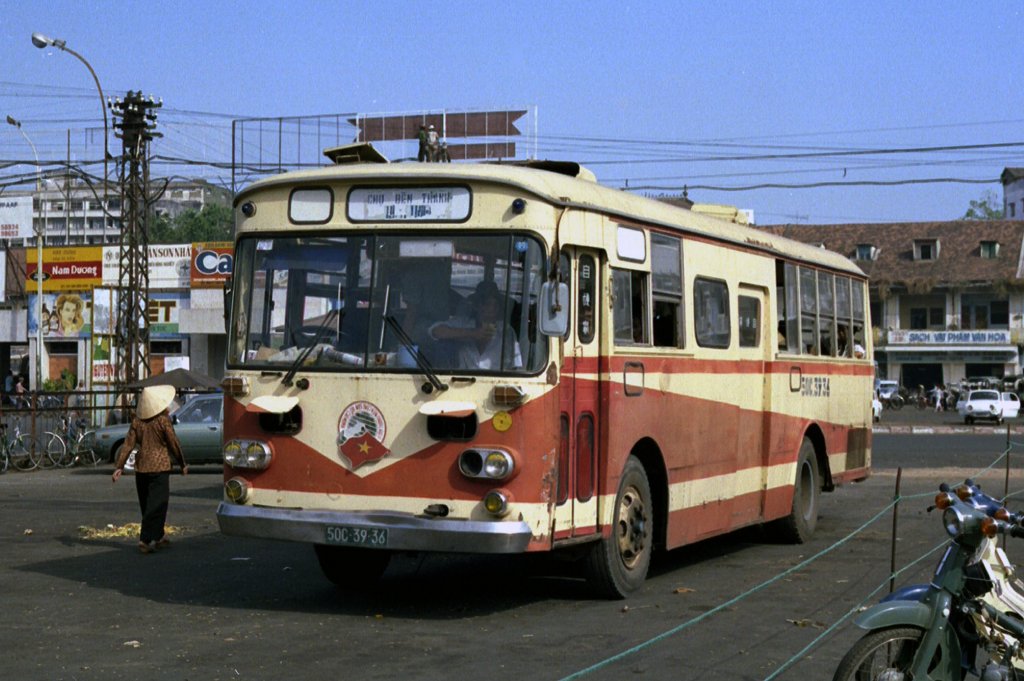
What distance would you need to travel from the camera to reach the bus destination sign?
33.5ft

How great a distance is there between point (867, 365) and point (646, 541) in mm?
7869

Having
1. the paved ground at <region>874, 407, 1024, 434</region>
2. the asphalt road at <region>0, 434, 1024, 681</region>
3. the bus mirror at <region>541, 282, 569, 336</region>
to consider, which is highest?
the bus mirror at <region>541, 282, 569, 336</region>

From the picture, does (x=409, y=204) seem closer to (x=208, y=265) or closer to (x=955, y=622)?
(x=955, y=622)

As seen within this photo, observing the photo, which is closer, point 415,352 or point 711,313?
point 415,352

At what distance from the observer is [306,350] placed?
10500 mm

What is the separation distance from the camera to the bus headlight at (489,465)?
9.80 m

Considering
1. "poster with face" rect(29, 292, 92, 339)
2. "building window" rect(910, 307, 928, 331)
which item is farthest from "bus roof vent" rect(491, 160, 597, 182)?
"building window" rect(910, 307, 928, 331)

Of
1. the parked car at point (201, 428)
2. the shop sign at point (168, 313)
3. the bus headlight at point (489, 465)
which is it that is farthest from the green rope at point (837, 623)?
the shop sign at point (168, 313)

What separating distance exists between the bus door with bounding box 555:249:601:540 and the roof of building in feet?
255

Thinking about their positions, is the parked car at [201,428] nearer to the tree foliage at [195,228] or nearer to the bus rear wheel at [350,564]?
the bus rear wheel at [350,564]

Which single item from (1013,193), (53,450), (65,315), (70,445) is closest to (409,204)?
(53,450)

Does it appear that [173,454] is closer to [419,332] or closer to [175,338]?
[419,332]

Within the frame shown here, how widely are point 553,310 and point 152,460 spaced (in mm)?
6359

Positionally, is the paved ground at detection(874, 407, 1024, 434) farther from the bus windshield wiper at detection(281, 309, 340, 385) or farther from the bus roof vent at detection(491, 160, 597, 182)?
the bus windshield wiper at detection(281, 309, 340, 385)
